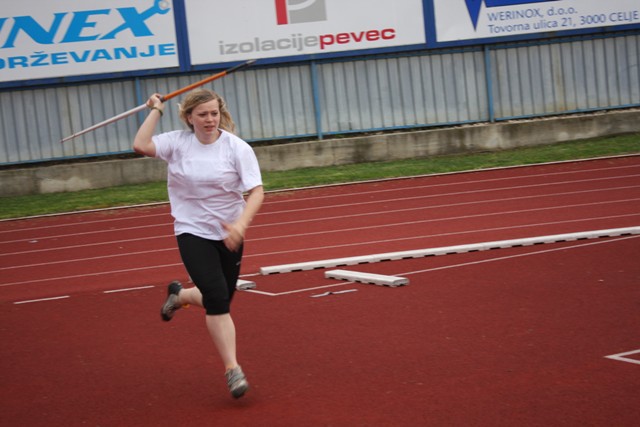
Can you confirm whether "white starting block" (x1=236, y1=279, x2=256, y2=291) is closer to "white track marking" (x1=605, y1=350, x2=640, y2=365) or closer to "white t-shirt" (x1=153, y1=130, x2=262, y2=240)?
"white t-shirt" (x1=153, y1=130, x2=262, y2=240)

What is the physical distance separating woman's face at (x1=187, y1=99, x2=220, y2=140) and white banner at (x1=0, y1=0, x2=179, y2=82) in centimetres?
1448

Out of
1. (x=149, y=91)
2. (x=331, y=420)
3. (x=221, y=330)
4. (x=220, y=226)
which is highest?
(x=149, y=91)

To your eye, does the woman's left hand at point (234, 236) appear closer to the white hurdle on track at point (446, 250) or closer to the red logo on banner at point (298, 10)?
the white hurdle on track at point (446, 250)

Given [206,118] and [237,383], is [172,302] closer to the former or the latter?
[237,383]

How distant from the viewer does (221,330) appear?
620 centimetres

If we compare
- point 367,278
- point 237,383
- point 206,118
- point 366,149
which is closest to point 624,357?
point 237,383

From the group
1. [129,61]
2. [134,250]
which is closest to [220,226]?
[134,250]

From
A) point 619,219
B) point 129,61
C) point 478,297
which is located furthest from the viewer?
point 129,61

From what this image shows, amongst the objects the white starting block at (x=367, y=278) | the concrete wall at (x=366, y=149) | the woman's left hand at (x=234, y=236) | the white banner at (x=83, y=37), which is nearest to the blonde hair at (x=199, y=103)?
the woman's left hand at (x=234, y=236)

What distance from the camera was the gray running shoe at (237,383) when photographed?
19.5 ft

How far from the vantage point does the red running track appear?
5836 millimetres

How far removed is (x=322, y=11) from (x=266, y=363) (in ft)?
48.0

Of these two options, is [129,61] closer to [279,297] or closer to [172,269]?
[172,269]

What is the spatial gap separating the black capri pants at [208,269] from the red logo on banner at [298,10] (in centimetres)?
1481
